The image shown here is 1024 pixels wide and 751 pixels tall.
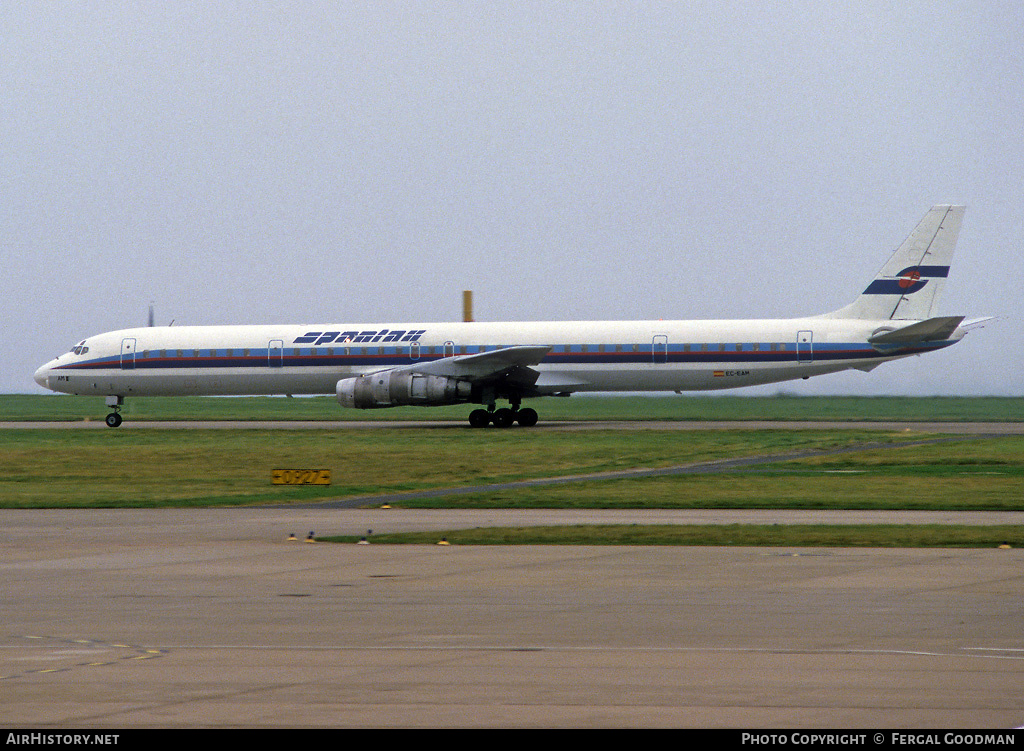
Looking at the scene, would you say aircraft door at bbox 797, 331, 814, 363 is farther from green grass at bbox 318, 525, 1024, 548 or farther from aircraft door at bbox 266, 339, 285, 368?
green grass at bbox 318, 525, 1024, 548

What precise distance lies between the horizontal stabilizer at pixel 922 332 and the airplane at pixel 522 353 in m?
0.05

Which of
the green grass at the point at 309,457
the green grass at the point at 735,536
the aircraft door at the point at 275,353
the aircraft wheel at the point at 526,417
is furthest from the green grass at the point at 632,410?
the green grass at the point at 735,536

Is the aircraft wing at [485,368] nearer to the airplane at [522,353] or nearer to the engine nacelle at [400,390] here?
the airplane at [522,353]

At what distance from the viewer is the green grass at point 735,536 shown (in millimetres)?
17266

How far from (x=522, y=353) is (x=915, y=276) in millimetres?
15580

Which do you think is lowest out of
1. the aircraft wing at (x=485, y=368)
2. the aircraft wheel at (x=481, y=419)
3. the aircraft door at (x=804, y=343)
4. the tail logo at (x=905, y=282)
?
the aircraft wheel at (x=481, y=419)

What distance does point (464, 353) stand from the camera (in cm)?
4712

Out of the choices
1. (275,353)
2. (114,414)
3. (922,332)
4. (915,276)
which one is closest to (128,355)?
(114,414)

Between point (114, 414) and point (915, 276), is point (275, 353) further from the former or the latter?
point (915, 276)

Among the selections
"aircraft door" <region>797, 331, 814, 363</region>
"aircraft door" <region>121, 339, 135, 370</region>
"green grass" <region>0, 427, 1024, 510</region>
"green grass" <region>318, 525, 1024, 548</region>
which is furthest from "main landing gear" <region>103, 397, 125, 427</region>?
"green grass" <region>318, 525, 1024, 548</region>

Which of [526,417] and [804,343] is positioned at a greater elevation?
[804,343]

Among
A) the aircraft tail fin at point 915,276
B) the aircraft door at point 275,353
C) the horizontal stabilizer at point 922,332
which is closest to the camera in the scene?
the horizontal stabilizer at point 922,332

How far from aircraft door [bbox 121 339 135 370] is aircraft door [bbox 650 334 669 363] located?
20.6 metres

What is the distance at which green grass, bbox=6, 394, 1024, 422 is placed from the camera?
56.2 m
